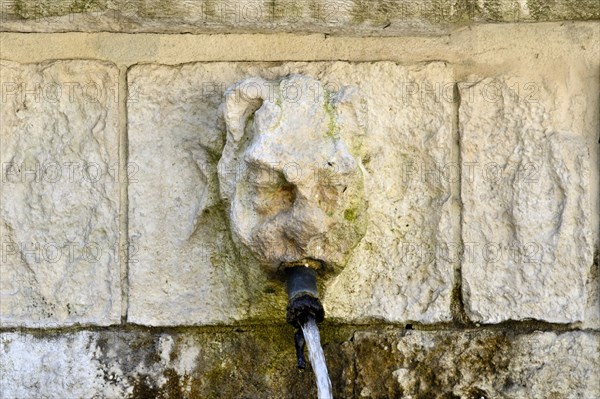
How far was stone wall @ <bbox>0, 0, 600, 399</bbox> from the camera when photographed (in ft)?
7.29

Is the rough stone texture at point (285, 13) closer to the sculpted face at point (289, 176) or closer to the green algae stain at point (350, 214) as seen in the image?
the sculpted face at point (289, 176)

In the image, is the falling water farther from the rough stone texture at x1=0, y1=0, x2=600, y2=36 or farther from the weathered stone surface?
the rough stone texture at x1=0, y1=0, x2=600, y2=36

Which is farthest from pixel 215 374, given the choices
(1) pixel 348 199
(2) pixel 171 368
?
(1) pixel 348 199

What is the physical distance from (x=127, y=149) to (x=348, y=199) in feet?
1.79

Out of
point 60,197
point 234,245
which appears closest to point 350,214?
point 234,245

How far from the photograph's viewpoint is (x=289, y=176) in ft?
6.59

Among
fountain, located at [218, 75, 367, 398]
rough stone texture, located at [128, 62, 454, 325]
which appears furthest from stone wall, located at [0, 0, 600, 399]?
fountain, located at [218, 75, 367, 398]

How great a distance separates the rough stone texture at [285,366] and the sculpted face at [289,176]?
0.85 feet

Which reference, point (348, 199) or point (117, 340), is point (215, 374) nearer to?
point (117, 340)

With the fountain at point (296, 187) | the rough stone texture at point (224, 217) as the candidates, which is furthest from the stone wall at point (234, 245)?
the fountain at point (296, 187)

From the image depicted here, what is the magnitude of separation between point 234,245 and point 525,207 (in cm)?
69

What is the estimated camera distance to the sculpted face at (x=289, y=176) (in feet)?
6.66

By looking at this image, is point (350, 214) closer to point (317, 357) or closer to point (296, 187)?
point (296, 187)

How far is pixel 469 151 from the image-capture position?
2244mm
